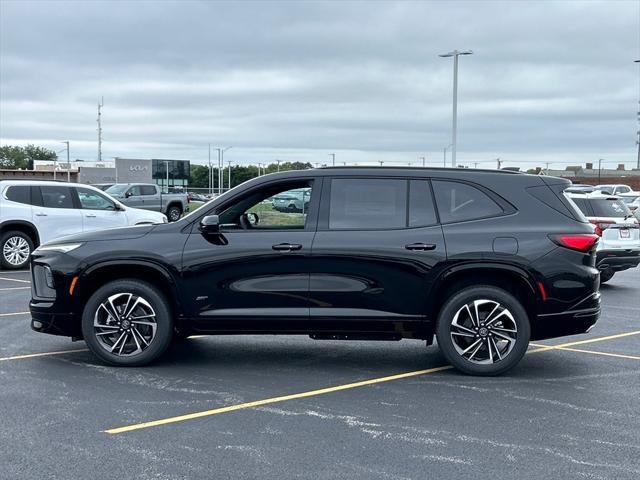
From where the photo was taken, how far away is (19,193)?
50.0 ft

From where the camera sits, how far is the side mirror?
6.66 m

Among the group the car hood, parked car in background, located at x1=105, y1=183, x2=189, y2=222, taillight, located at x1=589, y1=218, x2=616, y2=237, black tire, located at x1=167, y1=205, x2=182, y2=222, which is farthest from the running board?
black tire, located at x1=167, y1=205, x2=182, y2=222

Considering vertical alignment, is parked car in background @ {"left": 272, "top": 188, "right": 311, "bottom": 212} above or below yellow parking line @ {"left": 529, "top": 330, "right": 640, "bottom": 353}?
above

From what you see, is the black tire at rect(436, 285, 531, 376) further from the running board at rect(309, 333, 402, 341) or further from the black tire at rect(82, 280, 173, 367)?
the black tire at rect(82, 280, 173, 367)

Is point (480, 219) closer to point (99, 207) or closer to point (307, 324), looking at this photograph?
point (307, 324)

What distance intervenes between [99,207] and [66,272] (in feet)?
31.9

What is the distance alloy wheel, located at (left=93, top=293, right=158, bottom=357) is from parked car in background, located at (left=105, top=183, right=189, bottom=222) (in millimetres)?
27215

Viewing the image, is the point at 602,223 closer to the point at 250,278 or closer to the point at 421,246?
the point at 421,246

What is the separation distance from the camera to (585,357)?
24.9ft

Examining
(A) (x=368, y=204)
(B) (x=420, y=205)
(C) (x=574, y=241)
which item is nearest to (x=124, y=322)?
(A) (x=368, y=204)

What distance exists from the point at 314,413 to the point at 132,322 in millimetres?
2184

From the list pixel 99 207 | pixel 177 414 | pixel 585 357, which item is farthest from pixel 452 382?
pixel 99 207

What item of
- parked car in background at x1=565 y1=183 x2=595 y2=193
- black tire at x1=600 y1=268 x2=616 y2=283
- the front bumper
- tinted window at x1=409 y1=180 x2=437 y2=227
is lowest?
black tire at x1=600 y1=268 x2=616 y2=283

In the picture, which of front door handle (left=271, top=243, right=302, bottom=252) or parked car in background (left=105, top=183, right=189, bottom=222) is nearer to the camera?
front door handle (left=271, top=243, right=302, bottom=252)
